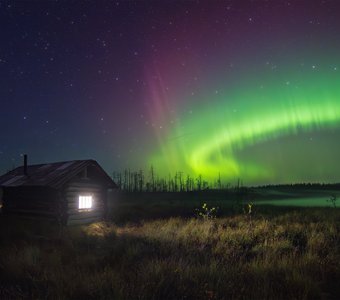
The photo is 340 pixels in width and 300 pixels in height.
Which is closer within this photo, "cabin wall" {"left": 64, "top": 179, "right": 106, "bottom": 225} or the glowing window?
"cabin wall" {"left": 64, "top": 179, "right": 106, "bottom": 225}

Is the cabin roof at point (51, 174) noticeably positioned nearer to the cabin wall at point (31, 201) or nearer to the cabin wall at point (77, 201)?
the cabin wall at point (31, 201)

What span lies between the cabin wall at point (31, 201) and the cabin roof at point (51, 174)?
27.7 inches

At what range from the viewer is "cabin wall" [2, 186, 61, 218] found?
19531 mm

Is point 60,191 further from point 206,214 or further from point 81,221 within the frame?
point 206,214

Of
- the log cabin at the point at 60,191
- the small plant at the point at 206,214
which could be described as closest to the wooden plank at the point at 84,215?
the log cabin at the point at 60,191

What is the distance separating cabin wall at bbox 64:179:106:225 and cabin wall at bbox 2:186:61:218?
93 centimetres

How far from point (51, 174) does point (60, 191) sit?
5.94 ft

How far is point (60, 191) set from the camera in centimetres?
1939

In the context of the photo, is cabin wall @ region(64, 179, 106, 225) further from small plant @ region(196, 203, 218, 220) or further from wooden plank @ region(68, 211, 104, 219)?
small plant @ region(196, 203, 218, 220)

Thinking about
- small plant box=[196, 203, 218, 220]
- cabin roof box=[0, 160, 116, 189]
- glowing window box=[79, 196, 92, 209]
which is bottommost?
small plant box=[196, 203, 218, 220]

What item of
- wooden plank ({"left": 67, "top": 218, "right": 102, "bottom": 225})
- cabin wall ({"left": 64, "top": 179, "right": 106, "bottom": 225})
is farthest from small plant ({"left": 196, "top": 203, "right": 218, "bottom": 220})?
wooden plank ({"left": 67, "top": 218, "right": 102, "bottom": 225})

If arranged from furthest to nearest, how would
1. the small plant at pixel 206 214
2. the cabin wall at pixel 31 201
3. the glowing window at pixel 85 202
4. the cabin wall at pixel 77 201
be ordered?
the glowing window at pixel 85 202
the cabin wall at pixel 77 201
the cabin wall at pixel 31 201
the small plant at pixel 206 214

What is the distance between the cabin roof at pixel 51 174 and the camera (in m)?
19.2

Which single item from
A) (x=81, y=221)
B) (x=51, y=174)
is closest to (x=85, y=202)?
(x=81, y=221)
